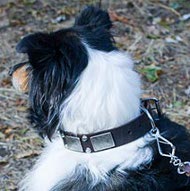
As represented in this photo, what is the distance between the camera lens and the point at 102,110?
2273mm

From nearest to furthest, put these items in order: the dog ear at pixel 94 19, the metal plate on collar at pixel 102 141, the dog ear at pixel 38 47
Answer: the dog ear at pixel 38 47 → the metal plate on collar at pixel 102 141 → the dog ear at pixel 94 19

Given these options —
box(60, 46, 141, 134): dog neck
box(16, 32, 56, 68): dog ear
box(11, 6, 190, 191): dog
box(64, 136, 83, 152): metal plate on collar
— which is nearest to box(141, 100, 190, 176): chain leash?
box(11, 6, 190, 191): dog

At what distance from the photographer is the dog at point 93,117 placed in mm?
2230

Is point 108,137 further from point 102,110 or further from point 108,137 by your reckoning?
point 102,110

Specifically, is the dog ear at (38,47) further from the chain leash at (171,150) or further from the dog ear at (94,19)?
the chain leash at (171,150)

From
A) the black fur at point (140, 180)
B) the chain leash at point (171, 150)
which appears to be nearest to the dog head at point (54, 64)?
the black fur at point (140, 180)

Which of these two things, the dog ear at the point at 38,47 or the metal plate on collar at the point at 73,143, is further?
the metal plate on collar at the point at 73,143

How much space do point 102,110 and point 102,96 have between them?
2.6 inches

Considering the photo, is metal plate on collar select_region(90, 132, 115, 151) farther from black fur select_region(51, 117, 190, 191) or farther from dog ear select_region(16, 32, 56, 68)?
dog ear select_region(16, 32, 56, 68)

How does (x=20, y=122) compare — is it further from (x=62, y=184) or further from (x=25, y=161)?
(x=62, y=184)

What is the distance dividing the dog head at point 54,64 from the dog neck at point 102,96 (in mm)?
34

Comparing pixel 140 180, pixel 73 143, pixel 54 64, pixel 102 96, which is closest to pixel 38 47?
pixel 54 64

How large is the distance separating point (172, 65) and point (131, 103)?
2.43 m

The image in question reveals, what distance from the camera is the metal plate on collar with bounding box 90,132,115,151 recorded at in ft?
7.70
